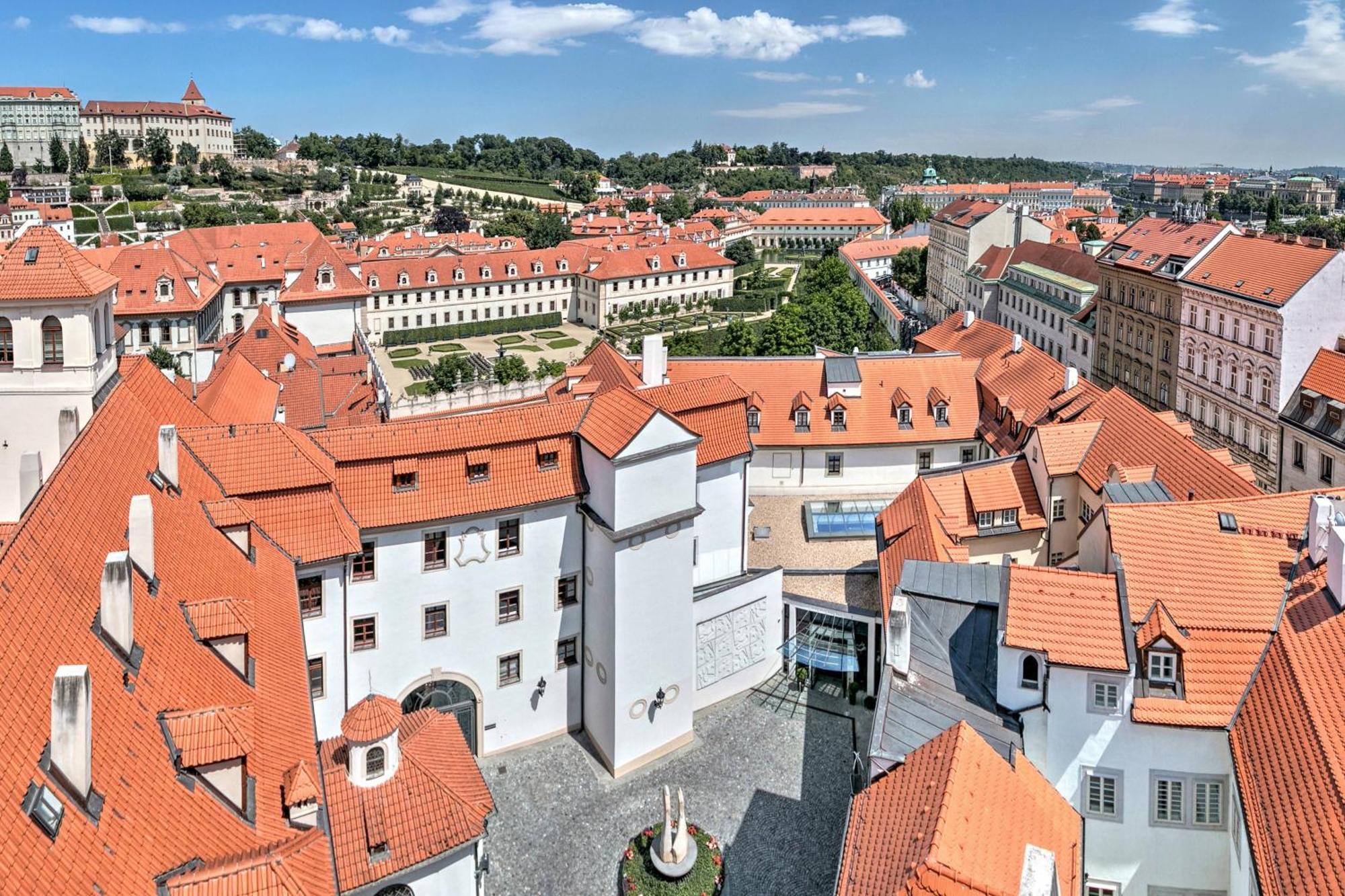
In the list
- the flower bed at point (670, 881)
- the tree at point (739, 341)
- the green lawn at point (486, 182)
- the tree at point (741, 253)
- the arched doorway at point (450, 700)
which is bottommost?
the flower bed at point (670, 881)

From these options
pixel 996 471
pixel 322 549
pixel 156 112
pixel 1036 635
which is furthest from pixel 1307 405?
pixel 156 112

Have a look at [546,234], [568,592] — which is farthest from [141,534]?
[546,234]

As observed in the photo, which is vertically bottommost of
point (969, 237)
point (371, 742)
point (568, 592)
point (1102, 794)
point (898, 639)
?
point (1102, 794)

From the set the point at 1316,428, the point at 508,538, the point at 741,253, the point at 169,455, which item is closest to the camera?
the point at 169,455

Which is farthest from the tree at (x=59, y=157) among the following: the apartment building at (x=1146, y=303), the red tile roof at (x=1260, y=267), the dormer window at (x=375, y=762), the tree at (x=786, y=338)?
the dormer window at (x=375, y=762)

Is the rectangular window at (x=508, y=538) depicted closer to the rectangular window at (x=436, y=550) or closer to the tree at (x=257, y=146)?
the rectangular window at (x=436, y=550)

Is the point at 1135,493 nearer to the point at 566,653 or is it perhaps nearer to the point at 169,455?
the point at 566,653
